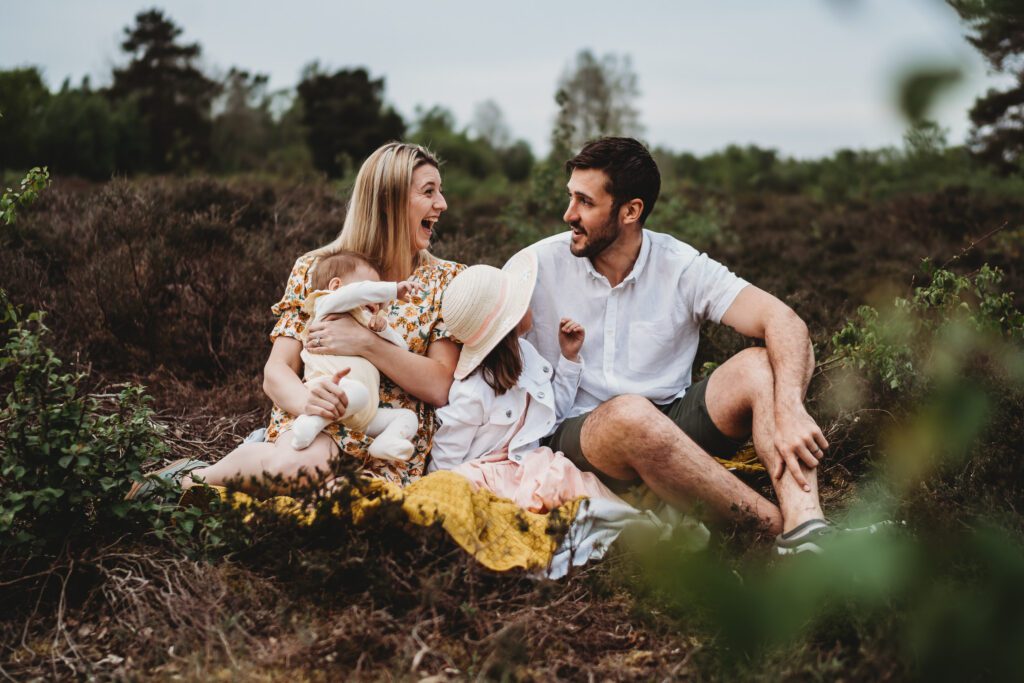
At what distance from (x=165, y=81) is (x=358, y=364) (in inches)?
837

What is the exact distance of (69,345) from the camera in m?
4.90

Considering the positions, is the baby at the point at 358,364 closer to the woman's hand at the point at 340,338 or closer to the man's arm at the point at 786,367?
the woman's hand at the point at 340,338

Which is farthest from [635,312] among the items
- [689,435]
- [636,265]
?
[689,435]

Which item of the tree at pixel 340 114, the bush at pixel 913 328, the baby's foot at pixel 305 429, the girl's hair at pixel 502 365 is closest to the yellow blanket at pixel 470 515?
the baby's foot at pixel 305 429

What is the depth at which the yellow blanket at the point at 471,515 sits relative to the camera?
2.68m

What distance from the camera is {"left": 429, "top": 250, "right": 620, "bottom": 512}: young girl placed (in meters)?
3.20

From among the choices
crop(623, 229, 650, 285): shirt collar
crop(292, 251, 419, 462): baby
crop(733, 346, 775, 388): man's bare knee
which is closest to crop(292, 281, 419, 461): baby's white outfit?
crop(292, 251, 419, 462): baby

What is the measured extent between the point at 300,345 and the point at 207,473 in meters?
0.64

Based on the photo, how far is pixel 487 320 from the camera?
326 cm

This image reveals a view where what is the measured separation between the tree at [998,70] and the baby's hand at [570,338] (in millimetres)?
2979

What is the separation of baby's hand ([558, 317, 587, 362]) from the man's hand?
2.88 ft

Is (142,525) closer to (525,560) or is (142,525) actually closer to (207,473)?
(207,473)

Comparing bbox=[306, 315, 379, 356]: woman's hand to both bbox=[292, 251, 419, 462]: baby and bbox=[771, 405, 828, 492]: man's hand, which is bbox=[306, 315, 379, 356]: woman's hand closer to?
bbox=[292, 251, 419, 462]: baby

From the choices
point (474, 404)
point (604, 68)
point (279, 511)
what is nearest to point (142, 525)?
point (279, 511)
